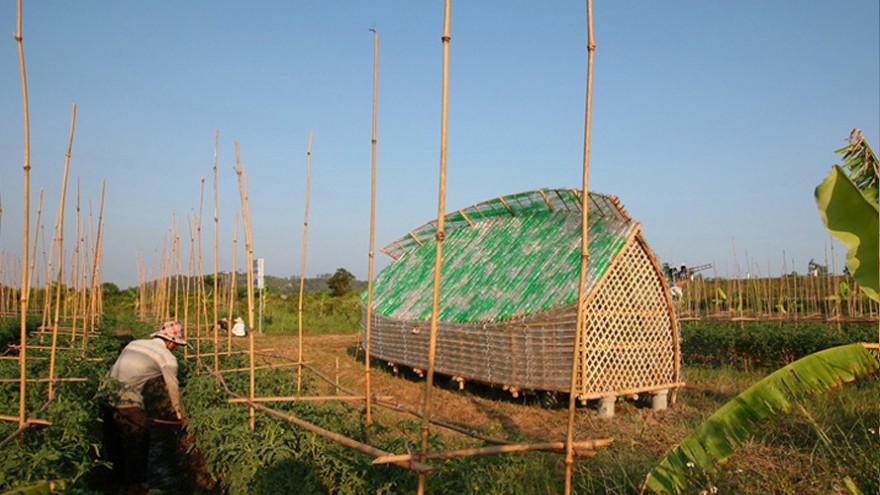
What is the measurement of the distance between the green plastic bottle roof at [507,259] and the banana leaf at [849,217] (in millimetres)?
4269

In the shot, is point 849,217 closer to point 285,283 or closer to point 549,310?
point 549,310

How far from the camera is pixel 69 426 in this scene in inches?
207

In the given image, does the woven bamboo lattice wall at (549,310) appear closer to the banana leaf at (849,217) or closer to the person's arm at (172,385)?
the banana leaf at (849,217)

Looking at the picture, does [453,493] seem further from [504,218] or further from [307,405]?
[504,218]

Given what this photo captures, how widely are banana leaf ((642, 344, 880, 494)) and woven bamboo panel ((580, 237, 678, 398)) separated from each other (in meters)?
4.21

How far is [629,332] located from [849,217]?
4.98m

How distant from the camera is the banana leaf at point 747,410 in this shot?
394 cm

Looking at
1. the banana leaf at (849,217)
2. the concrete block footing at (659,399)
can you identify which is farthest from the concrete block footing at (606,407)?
the banana leaf at (849,217)

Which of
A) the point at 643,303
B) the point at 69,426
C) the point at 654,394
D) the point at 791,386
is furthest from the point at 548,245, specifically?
the point at 69,426

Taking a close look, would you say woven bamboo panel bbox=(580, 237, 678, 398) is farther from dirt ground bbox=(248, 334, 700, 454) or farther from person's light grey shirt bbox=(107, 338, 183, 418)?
person's light grey shirt bbox=(107, 338, 183, 418)

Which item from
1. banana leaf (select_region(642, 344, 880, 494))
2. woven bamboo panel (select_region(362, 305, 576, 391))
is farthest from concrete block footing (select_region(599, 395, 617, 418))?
banana leaf (select_region(642, 344, 880, 494))

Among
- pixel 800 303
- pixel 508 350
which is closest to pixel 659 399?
pixel 508 350

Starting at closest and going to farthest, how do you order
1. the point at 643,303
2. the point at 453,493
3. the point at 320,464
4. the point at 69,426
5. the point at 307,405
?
the point at 453,493, the point at 320,464, the point at 69,426, the point at 307,405, the point at 643,303

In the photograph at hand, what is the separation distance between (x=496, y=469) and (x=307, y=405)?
2023mm
